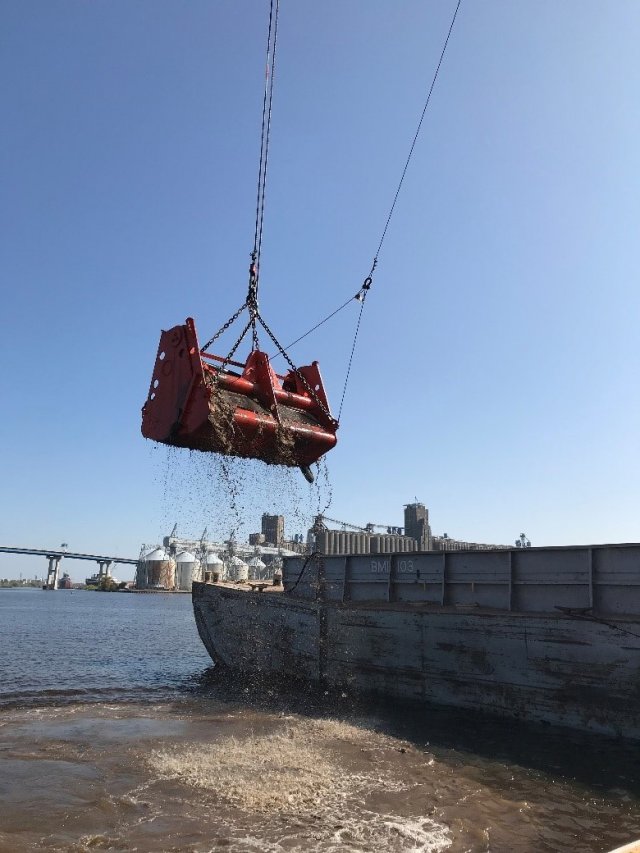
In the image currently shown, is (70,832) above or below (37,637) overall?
above

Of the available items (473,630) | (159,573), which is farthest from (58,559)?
(473,630)

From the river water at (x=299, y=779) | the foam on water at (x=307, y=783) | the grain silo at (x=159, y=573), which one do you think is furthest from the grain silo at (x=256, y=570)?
the foam on water at (x=307, y=783)

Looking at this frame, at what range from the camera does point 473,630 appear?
12047mm

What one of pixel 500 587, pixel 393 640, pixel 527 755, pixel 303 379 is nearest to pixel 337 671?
pixel 393 640

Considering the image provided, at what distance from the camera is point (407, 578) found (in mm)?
15109

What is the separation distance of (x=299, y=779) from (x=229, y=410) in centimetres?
553

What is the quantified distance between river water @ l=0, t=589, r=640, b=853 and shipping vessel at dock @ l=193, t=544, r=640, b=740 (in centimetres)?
60

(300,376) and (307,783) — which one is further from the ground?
(300,376)

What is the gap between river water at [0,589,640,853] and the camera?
6.29m

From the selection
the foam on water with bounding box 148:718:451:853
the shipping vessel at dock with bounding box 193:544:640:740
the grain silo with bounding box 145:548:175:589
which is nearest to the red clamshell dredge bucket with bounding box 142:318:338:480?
the foam on water with bounding box 148:718:451:853

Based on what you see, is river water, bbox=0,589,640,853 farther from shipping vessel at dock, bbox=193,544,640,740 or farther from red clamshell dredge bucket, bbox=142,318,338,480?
red clamshell dredge bucket, bbox=142,318,338,480

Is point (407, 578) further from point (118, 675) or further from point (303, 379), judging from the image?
point (118, 675)

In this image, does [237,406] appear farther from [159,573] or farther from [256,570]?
[256,570]

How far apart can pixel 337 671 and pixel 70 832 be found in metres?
9.13
